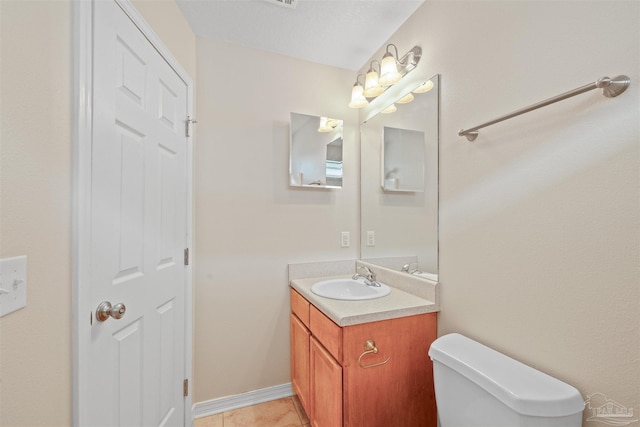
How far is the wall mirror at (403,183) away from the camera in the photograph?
56.6 inches

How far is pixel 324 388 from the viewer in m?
1.34

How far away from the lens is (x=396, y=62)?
1652 millimetres

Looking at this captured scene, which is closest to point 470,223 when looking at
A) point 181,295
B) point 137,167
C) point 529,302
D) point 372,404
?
point 529,302

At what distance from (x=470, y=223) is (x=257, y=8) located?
5.42 ft

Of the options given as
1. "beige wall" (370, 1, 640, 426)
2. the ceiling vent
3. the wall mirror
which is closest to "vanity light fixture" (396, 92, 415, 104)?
the wall mirror

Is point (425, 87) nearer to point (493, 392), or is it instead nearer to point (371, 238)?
point (371, 238)

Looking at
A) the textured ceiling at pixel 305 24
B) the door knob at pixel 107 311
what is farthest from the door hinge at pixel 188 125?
the door knob at pixel 107 311

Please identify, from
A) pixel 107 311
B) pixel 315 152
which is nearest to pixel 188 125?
pixel 315 152

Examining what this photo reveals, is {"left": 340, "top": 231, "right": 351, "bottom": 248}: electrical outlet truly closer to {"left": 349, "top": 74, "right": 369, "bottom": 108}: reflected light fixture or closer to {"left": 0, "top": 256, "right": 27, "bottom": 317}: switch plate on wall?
{"left": 349, "top": 74, "right": 369, "bottom": 108}: reflected light fixture

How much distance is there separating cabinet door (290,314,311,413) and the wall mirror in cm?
70

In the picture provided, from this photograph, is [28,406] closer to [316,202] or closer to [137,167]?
[137,167]

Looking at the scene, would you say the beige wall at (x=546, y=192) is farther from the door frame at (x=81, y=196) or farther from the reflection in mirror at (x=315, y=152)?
the door frame at (x=81, y=196)

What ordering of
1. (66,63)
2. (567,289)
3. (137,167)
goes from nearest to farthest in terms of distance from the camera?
(66,63) < (567,289) < (137,167)

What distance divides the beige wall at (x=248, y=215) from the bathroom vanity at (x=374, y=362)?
57cm
